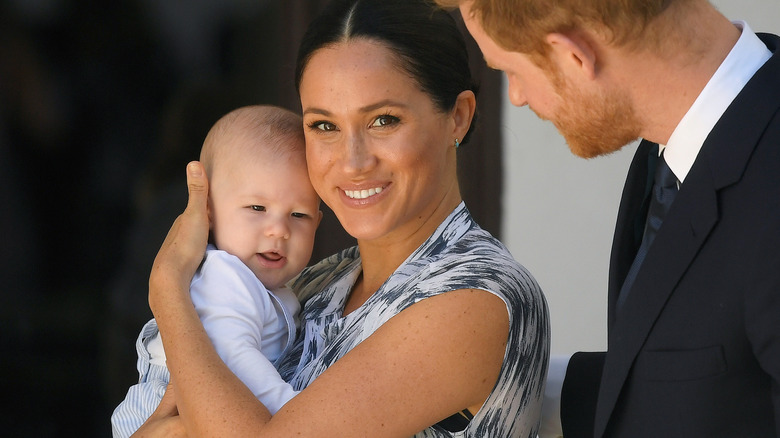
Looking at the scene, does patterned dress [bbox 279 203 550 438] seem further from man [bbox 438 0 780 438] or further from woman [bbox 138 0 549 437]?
man [bbox 438 0 780 438]

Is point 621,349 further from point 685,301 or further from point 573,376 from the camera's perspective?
point 573,376

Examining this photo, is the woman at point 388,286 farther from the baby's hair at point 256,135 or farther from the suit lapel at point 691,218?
the suit lapel at point 691,218

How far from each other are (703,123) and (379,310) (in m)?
0.76

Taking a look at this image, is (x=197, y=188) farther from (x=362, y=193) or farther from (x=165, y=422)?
(x=165, y=422)

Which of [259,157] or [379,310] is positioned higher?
[259,157]

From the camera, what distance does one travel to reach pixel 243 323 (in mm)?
2002

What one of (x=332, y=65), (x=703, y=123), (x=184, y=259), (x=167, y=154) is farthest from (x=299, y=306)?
(x=167, y=154)

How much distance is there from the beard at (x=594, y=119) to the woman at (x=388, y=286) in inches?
13.4

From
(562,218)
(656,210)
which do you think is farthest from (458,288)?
(562,218)

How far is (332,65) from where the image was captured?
79.0 inches

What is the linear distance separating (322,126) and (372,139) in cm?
13

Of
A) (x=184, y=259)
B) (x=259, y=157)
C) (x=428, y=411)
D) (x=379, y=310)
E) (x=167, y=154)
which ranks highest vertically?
(x=167, y=154)

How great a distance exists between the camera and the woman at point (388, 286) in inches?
65.1

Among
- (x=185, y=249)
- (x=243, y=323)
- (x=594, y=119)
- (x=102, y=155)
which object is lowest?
(x=243, y=323)
